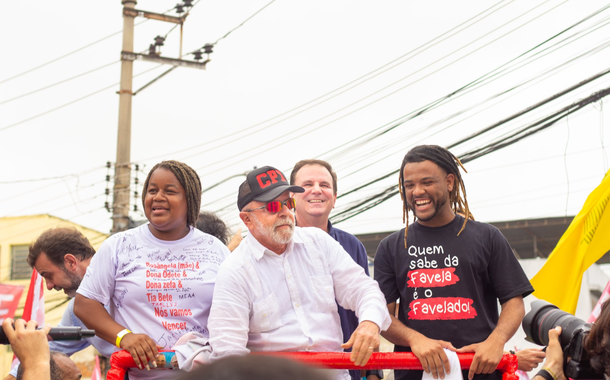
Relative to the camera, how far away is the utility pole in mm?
13070

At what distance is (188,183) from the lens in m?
3.55

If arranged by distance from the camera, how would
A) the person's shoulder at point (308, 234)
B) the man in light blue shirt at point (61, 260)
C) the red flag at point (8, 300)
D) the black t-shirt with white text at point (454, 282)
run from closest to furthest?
the black t-shirt with white text at point (454, 282) → the person's shoulder at point (308, 234) → the man in light blue shirt at point (61, 260) → the red flag at point (8, 300)

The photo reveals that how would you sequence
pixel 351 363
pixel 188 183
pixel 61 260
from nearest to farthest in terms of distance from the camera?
pixel 351 363 → pixel 188 183 → pixel 61 260

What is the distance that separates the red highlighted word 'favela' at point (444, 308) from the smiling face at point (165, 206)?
1.36 metres

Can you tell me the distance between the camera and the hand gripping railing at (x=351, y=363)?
2.81m

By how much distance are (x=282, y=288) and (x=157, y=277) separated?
0.67m

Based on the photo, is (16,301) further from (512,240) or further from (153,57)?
(512,240)

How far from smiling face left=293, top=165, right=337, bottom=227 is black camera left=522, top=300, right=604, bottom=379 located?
1608mm

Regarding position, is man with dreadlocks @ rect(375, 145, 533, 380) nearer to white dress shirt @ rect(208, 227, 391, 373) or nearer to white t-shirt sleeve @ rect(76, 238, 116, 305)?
white dress shirt @ rect(208, 227, 391, 373)

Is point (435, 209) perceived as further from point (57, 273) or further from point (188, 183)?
point (57, 273)

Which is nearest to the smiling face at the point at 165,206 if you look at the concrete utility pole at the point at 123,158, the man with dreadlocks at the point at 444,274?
the man with dreadlocks at the point at 444,274

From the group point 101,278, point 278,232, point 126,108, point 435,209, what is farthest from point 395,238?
point 126,108

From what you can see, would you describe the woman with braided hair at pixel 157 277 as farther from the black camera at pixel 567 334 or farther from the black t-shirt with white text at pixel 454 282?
the black camera at pixel 567 334

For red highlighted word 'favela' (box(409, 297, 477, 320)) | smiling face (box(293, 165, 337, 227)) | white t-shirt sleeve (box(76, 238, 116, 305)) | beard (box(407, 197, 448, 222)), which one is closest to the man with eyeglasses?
red highlighted word 'favela' (box(409, 297, 477, 320))
